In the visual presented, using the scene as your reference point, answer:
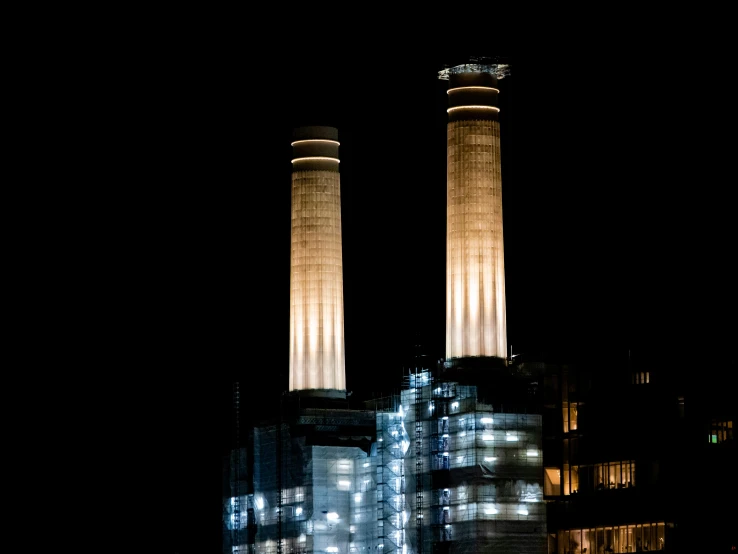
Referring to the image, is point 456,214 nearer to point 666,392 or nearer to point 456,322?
point 456,322

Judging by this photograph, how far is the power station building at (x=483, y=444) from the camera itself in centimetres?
18512

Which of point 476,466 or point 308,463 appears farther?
point 308,463

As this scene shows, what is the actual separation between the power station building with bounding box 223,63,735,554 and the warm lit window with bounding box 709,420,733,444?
140mm

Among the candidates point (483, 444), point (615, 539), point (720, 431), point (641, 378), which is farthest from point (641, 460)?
point (483, 444)

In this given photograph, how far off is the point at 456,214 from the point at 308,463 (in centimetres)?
2739

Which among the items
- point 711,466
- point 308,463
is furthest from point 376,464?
point 711,466

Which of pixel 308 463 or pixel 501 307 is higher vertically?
pixel 501 307

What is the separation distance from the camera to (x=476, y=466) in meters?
184

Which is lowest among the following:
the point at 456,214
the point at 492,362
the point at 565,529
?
the point at 565,529

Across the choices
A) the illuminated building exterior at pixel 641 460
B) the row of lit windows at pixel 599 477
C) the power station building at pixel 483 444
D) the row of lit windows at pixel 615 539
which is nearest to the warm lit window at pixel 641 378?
the illuminated building exterior at pixel 641 460

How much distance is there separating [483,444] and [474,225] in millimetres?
18394

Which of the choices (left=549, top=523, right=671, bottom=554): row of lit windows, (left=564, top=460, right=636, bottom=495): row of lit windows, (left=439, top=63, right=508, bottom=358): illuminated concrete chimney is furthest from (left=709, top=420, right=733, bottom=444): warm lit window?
(left=439, top=63, right=508, bottom=358): illuminated concrete chimney

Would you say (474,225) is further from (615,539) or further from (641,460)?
→ (615,539)

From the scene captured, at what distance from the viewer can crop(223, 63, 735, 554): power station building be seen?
607 ft
